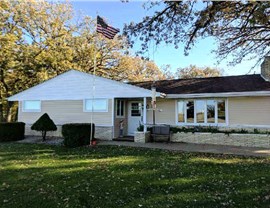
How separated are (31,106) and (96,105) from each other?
5.21m

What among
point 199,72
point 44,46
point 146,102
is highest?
point 199,72

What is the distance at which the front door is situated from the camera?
16.4 meters

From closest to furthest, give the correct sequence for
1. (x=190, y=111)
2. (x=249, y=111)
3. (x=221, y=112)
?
1. (x=249, y=111)
2. (x=221, y=112)
3. (x=190, y=111)

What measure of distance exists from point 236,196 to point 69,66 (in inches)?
878

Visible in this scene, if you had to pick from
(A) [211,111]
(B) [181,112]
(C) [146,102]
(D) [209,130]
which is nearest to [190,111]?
(B) [181,112]

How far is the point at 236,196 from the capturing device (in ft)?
17.0

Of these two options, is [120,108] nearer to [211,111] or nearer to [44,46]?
[211,111]

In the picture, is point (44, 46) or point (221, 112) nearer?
point (221, 112)

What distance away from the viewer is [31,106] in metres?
17.6

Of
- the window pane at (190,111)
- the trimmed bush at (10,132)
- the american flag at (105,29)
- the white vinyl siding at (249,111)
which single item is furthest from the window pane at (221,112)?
the trimmed bush at (10,132)

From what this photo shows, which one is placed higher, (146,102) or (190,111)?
(146,102)

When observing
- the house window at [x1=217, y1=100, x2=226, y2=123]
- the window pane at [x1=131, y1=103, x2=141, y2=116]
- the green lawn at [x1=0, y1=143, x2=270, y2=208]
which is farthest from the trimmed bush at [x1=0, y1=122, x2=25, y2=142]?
the house window at [x1=217, y1=100, x2=226, y2=123]

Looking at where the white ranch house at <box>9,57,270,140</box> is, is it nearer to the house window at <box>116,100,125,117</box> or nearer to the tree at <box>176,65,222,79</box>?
the house window at <box>116,100,125,117</box>

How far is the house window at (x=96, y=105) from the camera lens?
1542 cm
